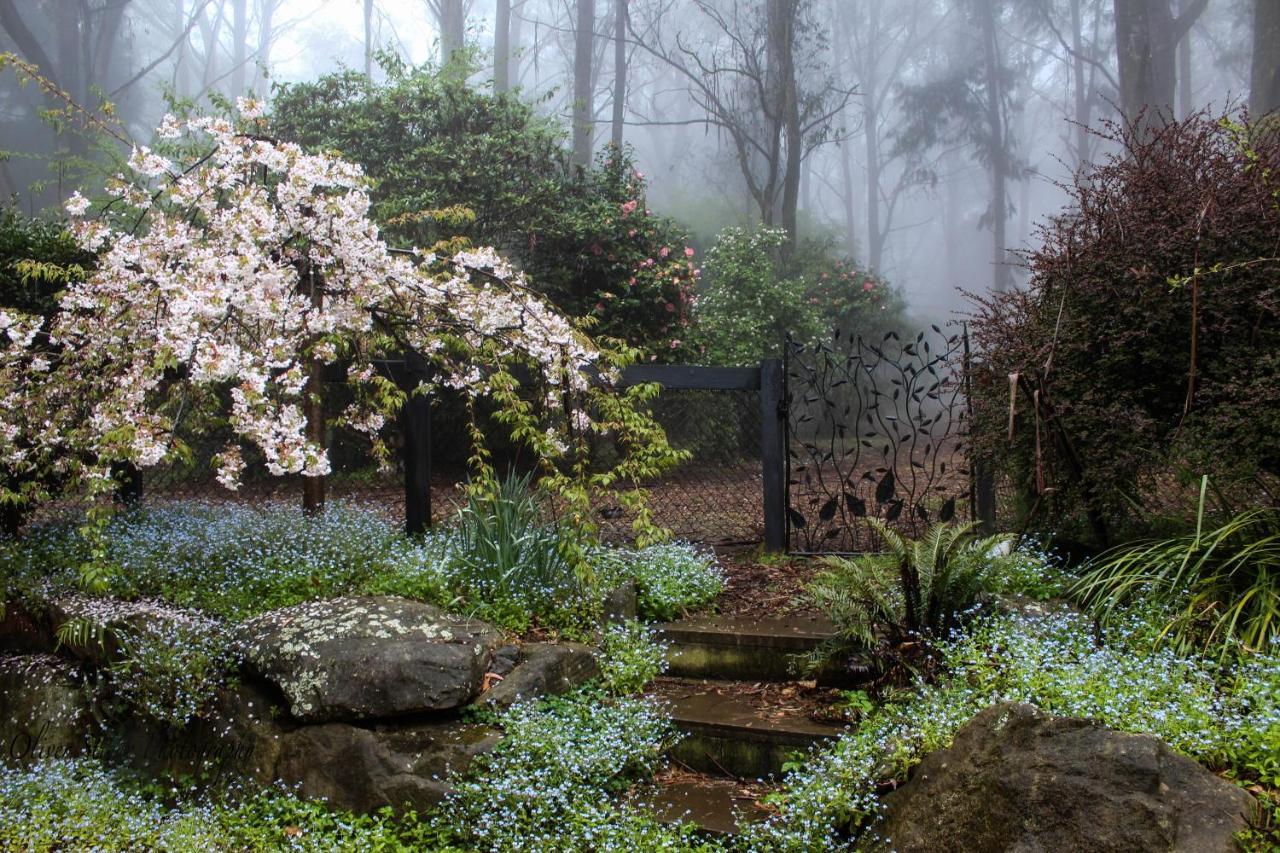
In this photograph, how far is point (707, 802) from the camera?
11.9ft

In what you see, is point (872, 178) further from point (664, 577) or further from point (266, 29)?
point (664, 577)

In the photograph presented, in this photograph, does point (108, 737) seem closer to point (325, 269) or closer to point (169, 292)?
point (169, 292)

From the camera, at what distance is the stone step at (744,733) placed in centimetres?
377

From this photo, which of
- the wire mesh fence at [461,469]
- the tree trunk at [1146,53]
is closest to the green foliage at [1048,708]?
the wire mesh fence at [461,469]

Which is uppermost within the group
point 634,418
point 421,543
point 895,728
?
point 634,418

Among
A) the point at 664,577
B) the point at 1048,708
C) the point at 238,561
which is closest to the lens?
the point at 1048,708

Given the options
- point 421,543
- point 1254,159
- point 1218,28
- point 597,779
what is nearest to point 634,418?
point 421,543

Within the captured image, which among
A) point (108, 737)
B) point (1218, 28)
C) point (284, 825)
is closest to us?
point (284, 825)

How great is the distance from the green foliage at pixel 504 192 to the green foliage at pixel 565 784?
6310 millimetres

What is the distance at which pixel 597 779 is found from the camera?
11.9 feet

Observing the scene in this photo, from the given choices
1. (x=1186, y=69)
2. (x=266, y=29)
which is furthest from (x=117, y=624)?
(x=266, y=29)

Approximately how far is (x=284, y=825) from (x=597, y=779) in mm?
1321

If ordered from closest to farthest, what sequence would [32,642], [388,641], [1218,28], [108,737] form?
[388,641], [108,737], [32,642], [1218,28]

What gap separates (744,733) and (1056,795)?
1.36m
